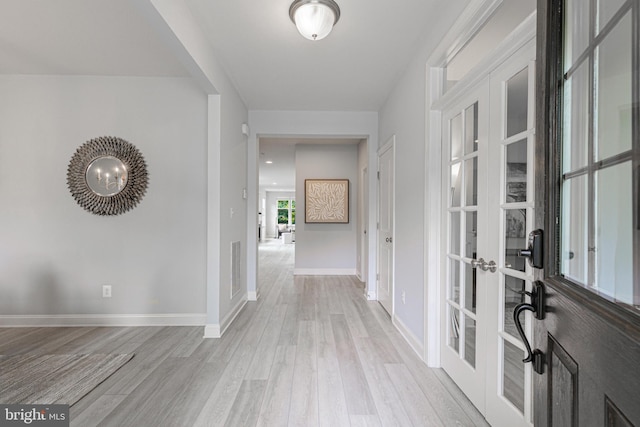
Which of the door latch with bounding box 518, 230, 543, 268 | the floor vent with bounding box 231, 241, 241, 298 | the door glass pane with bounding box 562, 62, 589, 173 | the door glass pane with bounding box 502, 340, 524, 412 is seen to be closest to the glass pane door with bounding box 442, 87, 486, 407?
the door glass pane with bounding box 502, 340, 524, 412

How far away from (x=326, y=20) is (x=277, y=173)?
826cm

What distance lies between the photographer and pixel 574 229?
68 centimetres

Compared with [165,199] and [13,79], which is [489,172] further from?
[13,79]

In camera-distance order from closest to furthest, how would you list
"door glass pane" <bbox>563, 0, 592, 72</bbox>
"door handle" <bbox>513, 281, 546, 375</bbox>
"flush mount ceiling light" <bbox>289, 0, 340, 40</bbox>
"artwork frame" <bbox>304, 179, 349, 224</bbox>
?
"door glass pane" <bbox>563, 0, 592, 72</bbox> < "door handle" <bbox>513, 281, 546, 375</bbox> < "flush mount ceiling light" <bbox>289, 0, 340, 40</bbox> < "artwork frame" <bbox>304, 179, 349, 224</bbox>

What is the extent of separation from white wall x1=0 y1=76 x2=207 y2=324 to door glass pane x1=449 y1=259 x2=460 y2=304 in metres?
2.34

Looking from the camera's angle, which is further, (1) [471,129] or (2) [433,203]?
(2) [433,203]

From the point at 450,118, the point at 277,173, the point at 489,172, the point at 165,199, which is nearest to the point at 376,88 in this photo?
the point at 450,118

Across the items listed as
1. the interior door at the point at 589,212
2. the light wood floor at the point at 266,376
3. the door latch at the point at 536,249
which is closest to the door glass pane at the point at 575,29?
the interior door at the point at 589,212

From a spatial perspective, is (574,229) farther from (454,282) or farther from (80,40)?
(80,40)

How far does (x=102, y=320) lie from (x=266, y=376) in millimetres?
2070

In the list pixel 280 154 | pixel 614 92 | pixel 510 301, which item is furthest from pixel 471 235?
pixel 280 154

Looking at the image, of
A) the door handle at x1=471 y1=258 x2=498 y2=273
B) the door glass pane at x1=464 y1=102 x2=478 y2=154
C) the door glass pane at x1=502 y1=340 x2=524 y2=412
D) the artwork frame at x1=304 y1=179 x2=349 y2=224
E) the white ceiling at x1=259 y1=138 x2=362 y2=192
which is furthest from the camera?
the artwork frame at x1=304 y1=179 x2=349 y2=224

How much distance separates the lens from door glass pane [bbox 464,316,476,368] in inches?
69.0

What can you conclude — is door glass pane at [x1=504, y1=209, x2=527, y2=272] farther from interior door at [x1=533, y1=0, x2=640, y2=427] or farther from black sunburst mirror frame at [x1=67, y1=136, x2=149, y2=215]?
black sunburst mirror frame at [x1=67, y1=136, x2=149, y2=215]
